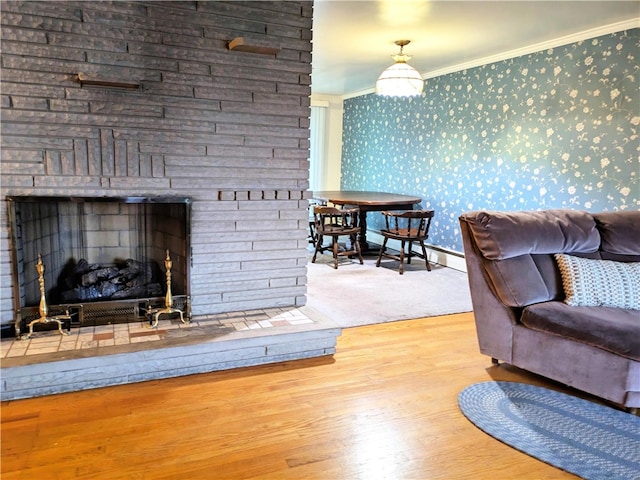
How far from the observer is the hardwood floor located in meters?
1.80

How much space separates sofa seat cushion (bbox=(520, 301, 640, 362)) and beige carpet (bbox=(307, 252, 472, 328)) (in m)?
1.22

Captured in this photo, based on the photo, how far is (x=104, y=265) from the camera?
285 centimetres

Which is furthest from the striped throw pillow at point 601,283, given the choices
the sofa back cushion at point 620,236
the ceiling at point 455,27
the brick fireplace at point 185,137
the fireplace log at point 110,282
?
the fireplace log at point 110,282

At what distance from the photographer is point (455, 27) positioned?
3678 millimetres

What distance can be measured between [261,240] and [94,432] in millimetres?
1444

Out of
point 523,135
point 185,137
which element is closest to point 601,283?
point 523,135

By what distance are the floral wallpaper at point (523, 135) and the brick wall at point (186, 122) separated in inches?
92.5

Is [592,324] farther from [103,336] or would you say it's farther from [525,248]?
[103,336]

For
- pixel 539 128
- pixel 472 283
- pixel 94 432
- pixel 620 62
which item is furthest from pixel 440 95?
pixel 94 432

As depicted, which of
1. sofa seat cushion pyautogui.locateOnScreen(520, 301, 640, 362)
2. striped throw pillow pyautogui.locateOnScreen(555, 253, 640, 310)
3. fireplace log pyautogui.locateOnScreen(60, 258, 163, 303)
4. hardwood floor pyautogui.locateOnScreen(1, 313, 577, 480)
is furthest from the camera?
fireplace log pyautogui.locateOnScreen(60, 258, 163, 303)

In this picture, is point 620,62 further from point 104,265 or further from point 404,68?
point 104,265

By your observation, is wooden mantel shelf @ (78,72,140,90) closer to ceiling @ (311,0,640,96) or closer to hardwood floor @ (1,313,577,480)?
ceiling @ (311,0,640,96)

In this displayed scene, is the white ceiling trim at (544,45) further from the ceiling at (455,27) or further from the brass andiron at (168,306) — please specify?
the brass andiron at (168,306)

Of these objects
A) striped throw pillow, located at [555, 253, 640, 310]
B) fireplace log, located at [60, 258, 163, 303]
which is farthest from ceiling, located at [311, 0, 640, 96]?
fireplace log, located at [60, 258, 163, 303]
